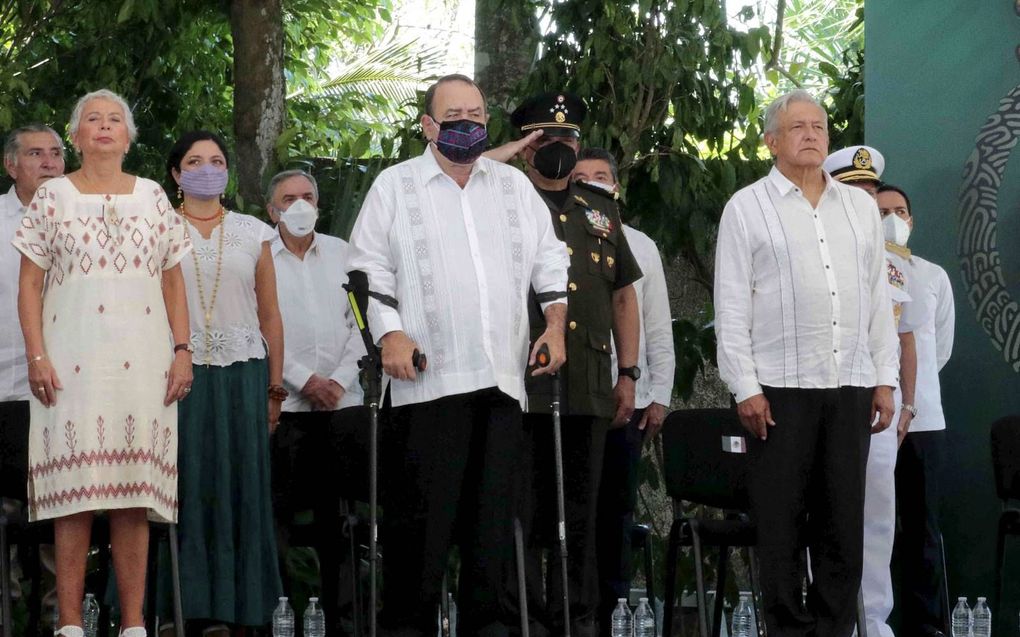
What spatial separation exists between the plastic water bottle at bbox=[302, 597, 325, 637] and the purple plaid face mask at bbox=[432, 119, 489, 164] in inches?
80.0

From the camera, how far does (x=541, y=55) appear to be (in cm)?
672

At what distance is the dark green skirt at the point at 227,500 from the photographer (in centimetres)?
475

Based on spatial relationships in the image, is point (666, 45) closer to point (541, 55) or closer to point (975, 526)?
point (541, 55)

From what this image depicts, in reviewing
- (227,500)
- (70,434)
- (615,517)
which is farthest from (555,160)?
(70,434)

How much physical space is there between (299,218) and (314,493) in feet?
3.39

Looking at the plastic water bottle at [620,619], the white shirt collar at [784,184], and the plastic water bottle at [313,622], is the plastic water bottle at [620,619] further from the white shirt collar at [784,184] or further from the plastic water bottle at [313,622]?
the white shirt collar at [784,184]

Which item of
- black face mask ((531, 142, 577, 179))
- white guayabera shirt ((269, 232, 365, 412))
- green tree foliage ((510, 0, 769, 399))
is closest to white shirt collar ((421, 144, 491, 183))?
black face mask ((531, 142, 577, 179))

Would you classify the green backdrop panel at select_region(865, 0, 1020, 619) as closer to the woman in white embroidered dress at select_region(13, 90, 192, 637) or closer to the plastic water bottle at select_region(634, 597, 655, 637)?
the plastic water bottle at select_region(634, 597, 655, 637)

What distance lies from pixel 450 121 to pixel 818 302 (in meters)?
1.20

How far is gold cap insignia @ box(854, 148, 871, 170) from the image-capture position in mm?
5496

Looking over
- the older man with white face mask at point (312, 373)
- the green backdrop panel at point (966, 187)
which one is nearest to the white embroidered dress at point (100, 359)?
the older man with white face mask at point (312, 373)

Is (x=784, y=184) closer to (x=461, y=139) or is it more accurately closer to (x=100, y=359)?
(x=461, y=139)

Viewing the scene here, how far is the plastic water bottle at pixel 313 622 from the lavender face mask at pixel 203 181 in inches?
62.1

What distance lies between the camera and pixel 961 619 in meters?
5.97
